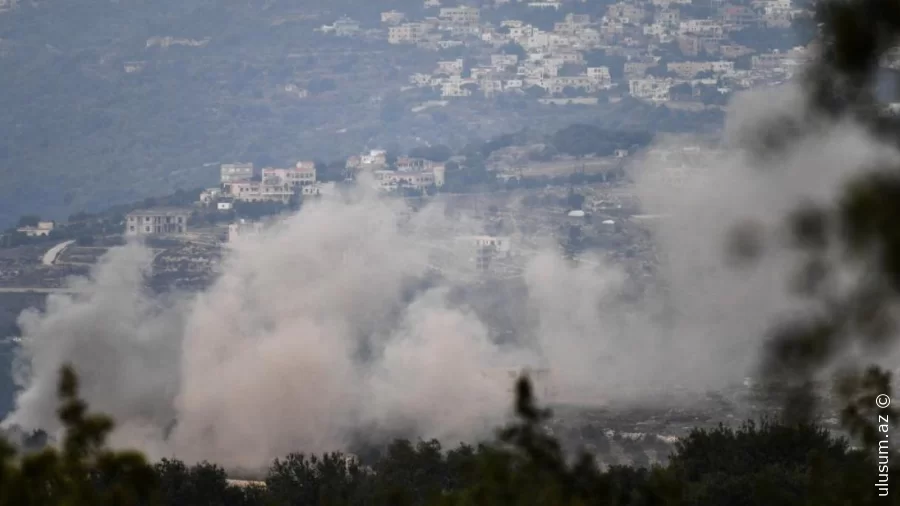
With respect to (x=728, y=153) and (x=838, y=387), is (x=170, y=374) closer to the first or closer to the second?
(x=728, y=153)

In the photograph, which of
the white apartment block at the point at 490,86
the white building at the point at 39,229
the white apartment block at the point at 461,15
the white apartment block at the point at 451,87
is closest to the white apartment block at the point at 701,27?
the white apartment block at the point at 490,86

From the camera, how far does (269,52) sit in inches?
4500

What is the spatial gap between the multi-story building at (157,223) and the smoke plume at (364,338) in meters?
13.7

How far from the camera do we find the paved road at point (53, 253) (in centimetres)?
7584

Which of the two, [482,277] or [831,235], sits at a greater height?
[831,235]

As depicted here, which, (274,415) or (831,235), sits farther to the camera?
(274,415)

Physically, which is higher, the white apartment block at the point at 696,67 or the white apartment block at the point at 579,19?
the white apartment block at the point at 579,19

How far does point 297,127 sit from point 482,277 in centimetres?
4044

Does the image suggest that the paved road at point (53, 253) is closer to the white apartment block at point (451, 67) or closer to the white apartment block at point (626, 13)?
the white apartment block at point (451, 67)

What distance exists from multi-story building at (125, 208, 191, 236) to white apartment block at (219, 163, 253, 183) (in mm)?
6058

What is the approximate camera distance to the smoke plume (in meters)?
45.4

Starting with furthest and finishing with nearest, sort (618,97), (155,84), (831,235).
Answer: (155,84) → (618,97) → (831,235)

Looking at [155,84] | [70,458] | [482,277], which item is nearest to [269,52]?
[155,84]

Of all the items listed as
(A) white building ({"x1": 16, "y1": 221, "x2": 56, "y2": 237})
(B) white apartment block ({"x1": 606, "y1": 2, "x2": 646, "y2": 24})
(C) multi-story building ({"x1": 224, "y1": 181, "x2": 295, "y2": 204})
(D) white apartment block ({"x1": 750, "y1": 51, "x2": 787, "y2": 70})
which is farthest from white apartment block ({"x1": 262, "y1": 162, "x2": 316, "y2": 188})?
(B) white apartment block ({"x1": 606, "y1": 2, "x2": 646, "y2": 24})
